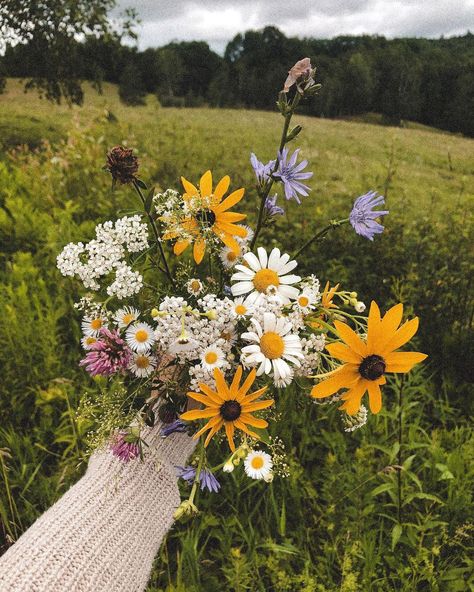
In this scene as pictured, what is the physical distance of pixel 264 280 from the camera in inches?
35.9

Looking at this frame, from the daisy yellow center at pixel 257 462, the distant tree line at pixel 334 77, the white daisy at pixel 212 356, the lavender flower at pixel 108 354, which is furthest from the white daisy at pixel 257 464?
the distant tree line at pixel 334 77

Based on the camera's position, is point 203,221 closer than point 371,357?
No

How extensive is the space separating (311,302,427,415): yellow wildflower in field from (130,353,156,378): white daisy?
343 mm

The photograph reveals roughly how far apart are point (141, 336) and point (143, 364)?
0.24 feet

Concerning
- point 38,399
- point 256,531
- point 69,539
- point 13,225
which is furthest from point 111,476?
point 13,225

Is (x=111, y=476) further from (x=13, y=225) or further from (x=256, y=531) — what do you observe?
(x=13, y=225)

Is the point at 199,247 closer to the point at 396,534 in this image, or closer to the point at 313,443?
the point at 396,534

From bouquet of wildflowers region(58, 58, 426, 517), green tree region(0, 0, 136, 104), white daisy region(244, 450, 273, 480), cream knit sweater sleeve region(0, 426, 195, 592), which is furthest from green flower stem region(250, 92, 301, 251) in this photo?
green tree region(0, 0, 136, 104)

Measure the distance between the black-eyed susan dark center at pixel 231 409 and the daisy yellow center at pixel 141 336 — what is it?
20 centimetres

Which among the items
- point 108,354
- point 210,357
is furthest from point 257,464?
point 108,354

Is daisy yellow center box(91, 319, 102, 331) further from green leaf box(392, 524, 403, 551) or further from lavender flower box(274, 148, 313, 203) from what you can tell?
green leaf box(392, 524, 403, 551)

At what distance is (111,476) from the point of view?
1.10 metres

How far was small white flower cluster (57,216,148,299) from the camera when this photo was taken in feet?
2.97

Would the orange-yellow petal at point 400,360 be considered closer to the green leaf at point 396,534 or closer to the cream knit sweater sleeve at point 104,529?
the cream knit sweater sleeve at point 104,529
